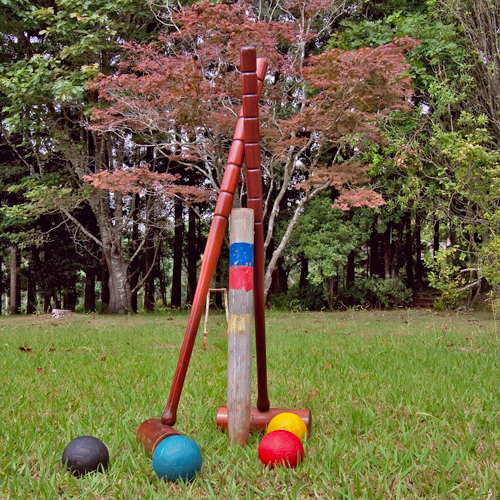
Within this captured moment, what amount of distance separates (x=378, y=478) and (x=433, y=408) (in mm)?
1041

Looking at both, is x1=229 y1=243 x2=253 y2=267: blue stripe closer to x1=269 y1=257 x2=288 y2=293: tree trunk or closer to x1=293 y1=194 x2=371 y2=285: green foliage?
x1=293 y1=194 x2=371 y2=285: green foliage

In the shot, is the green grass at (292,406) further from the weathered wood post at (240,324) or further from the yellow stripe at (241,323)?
the yellow stripe at (241,323)

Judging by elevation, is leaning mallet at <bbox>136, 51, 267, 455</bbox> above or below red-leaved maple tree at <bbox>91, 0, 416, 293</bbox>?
below

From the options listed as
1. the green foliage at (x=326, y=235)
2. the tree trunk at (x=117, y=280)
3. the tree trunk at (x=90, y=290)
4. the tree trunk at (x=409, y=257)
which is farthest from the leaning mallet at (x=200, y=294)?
the tree trunk at (x=409, y=257)

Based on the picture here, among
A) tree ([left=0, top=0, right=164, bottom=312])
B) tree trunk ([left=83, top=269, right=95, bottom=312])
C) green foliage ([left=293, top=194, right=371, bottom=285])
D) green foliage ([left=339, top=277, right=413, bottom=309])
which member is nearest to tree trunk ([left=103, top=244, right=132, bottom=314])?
tree ([left=0, top=0, right=164, bottom=312])

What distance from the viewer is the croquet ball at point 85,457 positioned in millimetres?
1924

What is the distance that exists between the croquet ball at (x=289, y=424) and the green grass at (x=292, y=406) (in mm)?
77

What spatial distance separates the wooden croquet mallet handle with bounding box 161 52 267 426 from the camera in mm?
2199

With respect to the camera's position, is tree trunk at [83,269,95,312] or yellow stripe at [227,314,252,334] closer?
yellow stripe at [227,314,252,334]

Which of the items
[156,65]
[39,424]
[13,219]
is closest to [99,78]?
[156,65]

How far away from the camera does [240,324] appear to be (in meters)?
2.20

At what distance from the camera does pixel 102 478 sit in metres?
1.90

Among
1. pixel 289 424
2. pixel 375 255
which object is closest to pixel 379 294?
pixel 375 255

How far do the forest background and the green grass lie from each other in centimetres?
538
